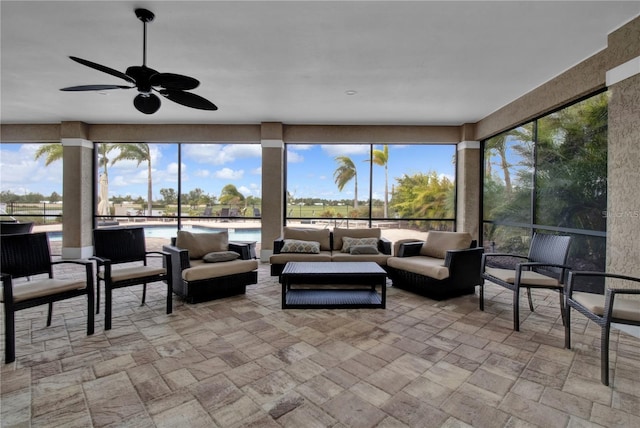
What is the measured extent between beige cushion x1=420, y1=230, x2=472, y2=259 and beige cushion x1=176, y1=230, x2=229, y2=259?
2.97m

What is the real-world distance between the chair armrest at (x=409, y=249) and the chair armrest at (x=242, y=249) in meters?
2.19

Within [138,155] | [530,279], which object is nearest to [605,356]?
[530,279]

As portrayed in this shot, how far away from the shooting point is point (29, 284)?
2.47 meters

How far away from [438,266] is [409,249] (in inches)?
28.0

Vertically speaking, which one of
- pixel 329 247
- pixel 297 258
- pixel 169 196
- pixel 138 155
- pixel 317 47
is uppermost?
pixel 317 47

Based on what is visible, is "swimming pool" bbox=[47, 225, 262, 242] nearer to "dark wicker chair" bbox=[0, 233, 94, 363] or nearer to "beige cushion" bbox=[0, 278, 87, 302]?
"dark wicker chair" bbox=[0, 233, 94, 363]

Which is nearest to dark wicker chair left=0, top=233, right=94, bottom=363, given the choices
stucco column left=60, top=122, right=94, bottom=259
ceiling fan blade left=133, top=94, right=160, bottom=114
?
ceiling fan blade left=133, top=94, right=160, bottom=114

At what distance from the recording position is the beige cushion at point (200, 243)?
3.95 metres

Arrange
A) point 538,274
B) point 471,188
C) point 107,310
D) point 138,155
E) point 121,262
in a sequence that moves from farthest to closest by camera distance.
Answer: point 138,155 → point 471,188 → point 121,262 → point 538,274 → point 107,310

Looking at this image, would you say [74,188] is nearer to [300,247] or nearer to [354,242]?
[300,247]

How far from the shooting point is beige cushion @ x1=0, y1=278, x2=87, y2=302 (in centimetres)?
228

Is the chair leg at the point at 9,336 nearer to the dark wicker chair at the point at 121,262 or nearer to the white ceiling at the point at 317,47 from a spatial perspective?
the dark wicker chair at the point at 121,262

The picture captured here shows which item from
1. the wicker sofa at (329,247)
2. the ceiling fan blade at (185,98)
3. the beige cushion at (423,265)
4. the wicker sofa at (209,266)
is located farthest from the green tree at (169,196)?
the beige cushion at (423,265)

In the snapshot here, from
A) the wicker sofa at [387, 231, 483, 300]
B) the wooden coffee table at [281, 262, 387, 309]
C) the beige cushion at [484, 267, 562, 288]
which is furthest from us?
the wicker sofa at [387, 231, 483, 300]
